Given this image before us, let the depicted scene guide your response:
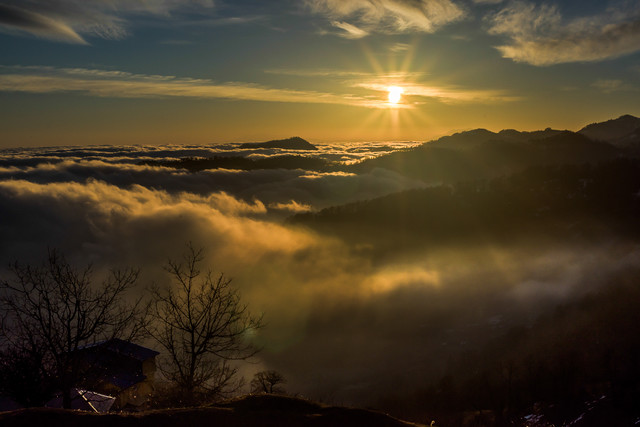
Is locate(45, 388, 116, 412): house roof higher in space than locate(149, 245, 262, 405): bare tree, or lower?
lower

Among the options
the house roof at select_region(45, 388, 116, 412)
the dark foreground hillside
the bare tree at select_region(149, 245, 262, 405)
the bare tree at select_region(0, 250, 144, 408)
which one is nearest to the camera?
the dark foreground hillside

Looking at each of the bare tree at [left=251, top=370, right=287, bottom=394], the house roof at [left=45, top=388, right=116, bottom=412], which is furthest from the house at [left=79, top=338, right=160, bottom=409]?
the bare tree at [left=251, top=370, right=287, bottom=394]

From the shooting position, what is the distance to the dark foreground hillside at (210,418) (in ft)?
40.6

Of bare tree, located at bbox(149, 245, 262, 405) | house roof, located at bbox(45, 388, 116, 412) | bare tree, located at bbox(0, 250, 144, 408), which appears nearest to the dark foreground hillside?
bare tree, located at bbox(0, 250, 144, 408)

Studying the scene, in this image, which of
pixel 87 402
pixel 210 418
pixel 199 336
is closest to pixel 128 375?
pixel 87 402

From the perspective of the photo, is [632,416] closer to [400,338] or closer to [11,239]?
[400,338]

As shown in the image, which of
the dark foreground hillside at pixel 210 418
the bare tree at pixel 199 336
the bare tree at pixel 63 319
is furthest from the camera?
the bare tree at pixel 199 336

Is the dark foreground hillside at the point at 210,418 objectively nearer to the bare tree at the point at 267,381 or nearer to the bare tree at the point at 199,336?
Answer: the bare tree at the point at 199,336

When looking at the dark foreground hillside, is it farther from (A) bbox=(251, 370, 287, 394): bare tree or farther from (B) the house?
(B) the house

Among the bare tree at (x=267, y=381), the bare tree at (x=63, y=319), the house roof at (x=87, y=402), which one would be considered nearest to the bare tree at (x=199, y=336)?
the bare tree at (x=63, y=319)

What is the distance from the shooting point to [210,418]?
42.1 ft

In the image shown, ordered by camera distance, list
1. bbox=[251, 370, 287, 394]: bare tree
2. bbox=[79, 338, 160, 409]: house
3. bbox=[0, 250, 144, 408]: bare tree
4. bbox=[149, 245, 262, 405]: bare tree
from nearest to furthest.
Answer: bbox=[0, 250, 144, 408]: bare tree < bbox=[149, 245, 262, 405]: bare tree < bbox=[79, 338, 160, 409]: house < bbox=[251, 370, 287, 394]: bare tree

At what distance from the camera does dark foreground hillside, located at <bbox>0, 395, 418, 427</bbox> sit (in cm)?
1237

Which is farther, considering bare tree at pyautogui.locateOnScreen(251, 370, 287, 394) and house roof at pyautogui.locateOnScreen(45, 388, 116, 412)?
bare tree at pyautogui.locateOnScreen(251, 370, 287, 394)
